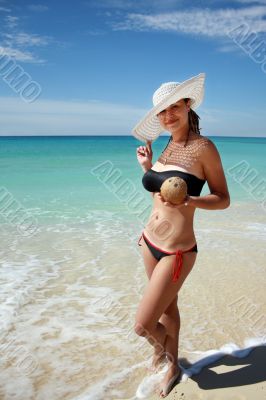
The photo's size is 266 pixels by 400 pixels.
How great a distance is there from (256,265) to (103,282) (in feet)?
7.89

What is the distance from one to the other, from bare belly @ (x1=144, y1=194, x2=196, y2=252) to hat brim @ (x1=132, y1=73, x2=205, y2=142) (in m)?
0.78

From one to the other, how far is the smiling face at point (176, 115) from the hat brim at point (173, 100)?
0.06 meters

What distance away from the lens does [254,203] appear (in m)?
11.8

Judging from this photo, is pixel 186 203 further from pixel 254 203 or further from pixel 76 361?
pixel 254 203

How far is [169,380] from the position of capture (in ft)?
10.6

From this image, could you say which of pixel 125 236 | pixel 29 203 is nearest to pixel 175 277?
→ pixel 125 236

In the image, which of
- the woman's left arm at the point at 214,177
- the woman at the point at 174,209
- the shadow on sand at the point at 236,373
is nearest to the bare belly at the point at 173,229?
the woman at the point at 174,209

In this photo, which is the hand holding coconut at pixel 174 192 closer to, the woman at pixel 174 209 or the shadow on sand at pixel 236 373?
the woman at pixel 174 209

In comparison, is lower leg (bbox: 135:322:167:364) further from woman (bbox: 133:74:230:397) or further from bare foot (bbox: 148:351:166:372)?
bare foot (bbox: 148:351:166:372)

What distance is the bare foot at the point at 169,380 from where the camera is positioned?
3174 mm

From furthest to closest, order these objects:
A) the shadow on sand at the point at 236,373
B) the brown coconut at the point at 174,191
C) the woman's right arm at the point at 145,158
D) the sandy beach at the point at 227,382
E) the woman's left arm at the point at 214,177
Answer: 1. the woman's right arm at the point at 145,158
2. the shadow on sand at the point at 236,373
3. the sandy beach at the point at 227,382
4. the woman's left arm at the point at 214,177
5. the brown coconut at the point at 174,191

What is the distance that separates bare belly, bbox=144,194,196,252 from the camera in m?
3.02

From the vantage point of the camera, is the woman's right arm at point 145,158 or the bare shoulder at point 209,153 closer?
the bare shoulder at point 209,153

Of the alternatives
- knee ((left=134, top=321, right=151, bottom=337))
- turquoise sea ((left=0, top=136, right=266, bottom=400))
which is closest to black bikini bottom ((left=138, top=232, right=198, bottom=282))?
knee ((left=134, top=321, right=151, bottom=337))
